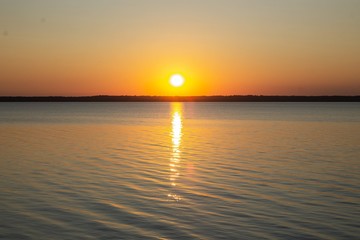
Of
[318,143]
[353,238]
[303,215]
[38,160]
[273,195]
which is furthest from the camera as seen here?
[318,143]

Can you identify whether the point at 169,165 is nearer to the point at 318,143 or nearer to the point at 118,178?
the point at 118,178

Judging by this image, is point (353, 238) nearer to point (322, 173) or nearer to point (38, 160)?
point (322, 173)

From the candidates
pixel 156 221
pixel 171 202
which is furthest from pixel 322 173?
pixel 156 221

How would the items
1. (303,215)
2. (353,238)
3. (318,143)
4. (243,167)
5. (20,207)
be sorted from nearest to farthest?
(353,238) < (303,215) < (20,207) < (243,167) < (318,143)

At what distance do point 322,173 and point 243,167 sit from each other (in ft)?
12.9

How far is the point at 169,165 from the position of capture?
2502 centimetres

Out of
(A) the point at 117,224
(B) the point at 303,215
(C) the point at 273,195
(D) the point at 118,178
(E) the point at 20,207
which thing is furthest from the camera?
(D) the point at 118,178

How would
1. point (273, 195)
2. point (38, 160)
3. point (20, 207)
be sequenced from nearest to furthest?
point (20, 207)
point (273, 195)
point (38, 160)

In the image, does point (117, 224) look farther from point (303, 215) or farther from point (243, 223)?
point (303, 215)

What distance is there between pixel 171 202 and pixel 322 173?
→ 9324 mm

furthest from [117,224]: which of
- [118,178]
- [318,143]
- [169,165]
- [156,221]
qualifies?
[318,143]

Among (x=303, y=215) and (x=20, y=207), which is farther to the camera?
(x=20, y=207)

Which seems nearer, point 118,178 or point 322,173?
point 118,178

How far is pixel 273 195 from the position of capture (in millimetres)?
16984
